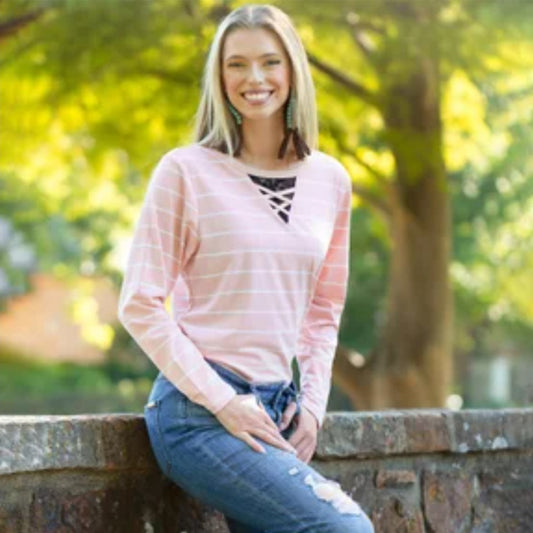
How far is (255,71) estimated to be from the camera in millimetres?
3055

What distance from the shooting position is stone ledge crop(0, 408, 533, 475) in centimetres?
298

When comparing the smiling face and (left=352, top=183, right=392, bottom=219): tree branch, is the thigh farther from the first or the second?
(left=352, top=183, right=392, bottom=219): tree branch

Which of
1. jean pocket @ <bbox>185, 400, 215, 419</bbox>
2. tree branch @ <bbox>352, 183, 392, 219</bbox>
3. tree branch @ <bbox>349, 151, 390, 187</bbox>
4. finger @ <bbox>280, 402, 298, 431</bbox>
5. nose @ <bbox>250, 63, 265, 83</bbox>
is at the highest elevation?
nose @ <bbox>250, 63, 265, 83</bbox>

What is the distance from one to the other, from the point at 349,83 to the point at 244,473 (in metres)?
7.43

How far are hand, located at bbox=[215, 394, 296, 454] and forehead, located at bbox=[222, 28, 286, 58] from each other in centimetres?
81

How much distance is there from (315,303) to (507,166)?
36.3 feet

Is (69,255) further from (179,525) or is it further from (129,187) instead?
(179,525)

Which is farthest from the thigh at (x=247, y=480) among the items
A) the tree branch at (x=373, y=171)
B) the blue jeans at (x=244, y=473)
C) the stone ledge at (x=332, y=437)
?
the tree branch at (x=373, y=171)

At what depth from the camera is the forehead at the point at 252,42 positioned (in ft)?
9.99

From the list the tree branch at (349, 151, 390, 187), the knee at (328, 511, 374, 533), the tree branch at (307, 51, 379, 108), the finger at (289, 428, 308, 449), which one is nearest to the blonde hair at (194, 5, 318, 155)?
the finger at (289, 428, 308, 449)

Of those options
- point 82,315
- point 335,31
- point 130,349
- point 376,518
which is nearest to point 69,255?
point 130,349

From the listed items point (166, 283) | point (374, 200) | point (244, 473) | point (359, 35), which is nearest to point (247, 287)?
point (166, 283)

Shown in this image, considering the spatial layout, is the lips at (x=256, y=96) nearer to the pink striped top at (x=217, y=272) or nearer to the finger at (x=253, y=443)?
the pink striped top at (x=217, y=272)

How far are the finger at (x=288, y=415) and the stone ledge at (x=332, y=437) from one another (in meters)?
0.39
